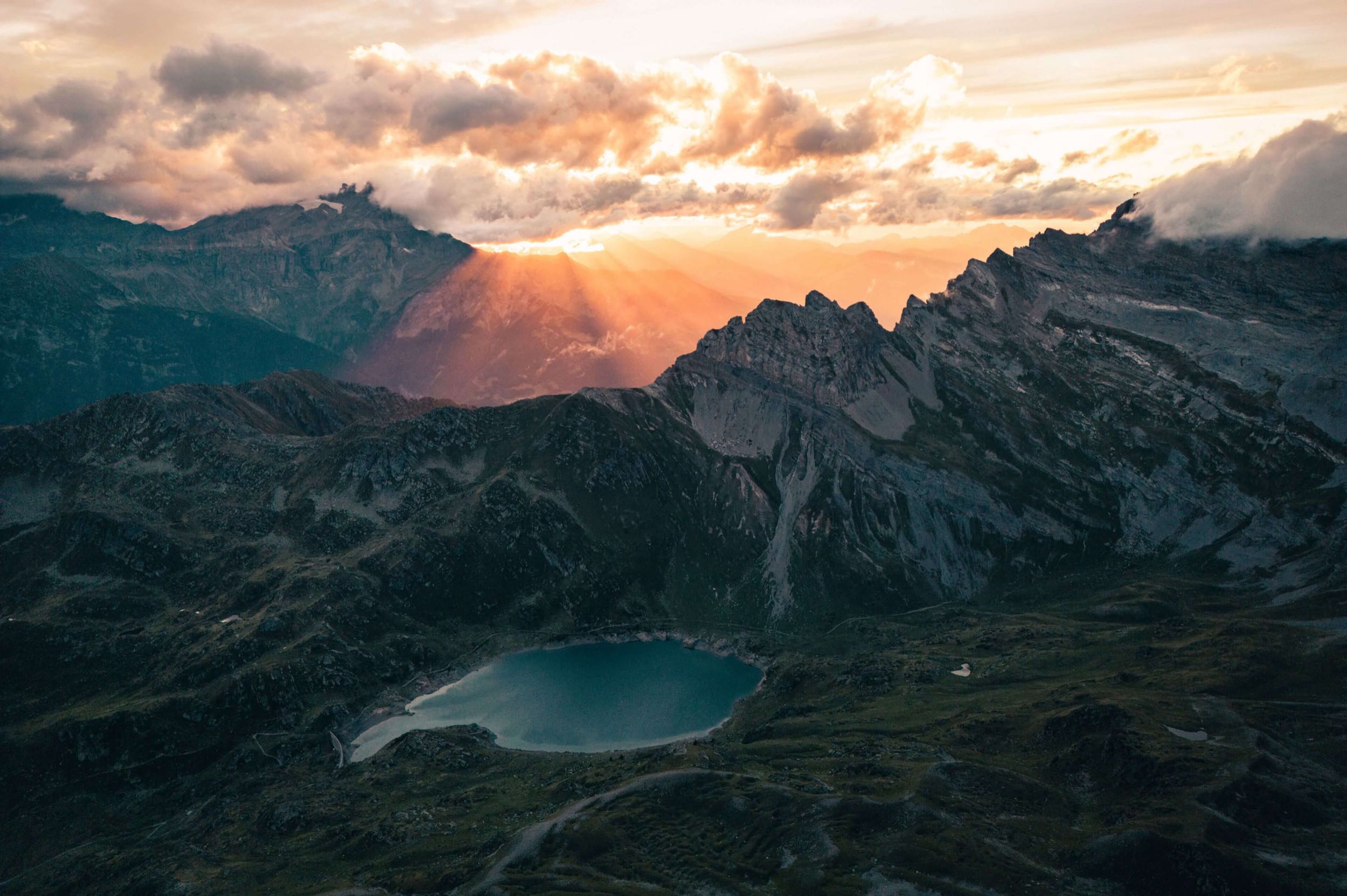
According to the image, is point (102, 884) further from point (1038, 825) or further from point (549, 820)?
point (1038, 825)

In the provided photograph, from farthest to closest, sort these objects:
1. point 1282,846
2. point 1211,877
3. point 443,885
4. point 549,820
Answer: point 549,820
point 443,885
point 1282,846
point 1211,877

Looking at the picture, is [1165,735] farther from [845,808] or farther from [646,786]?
[646,786]

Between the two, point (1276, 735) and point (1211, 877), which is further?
point (1276, 735)

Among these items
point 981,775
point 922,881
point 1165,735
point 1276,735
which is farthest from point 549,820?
point 1276,735

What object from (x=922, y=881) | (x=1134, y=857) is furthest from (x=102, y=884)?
(x=1134, y=857)

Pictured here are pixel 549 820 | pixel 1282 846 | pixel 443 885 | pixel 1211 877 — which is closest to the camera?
pixel 1211 877

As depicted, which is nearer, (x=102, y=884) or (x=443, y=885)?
(x=443, y=885)

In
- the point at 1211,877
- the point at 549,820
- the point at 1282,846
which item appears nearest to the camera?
the point at 1211,877

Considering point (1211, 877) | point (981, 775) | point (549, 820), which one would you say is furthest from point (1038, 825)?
point (549, 820)
